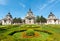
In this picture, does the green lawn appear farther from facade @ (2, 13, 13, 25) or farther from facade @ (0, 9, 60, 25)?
facade @ (2, 13, 13, 25)

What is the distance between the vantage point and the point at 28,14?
230 feet

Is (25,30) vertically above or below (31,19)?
below

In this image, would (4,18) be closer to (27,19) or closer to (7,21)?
(7,21)

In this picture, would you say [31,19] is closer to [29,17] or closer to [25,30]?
[29,17]

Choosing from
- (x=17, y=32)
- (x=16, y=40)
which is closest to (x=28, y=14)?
(x=17, y=32)

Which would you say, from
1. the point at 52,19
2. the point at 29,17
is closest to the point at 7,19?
the point at 29,17

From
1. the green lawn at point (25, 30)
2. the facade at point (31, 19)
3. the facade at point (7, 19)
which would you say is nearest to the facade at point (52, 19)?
the facade at point (31, 19)

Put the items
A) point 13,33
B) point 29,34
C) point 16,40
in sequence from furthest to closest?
point 13,33 → point 29,34 → point 16,40

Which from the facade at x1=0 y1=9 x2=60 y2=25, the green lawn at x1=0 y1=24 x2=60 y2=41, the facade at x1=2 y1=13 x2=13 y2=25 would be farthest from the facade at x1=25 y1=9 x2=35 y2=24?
the green lawn at x1=0 y1=24 x2=60 y2=41

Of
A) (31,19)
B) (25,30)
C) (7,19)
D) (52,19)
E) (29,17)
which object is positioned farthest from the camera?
(7,19)

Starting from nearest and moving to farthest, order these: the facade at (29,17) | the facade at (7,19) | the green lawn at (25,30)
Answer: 1. the green lawn at (25,30)
2. the facade at (29,17)
3. the facade at (7,19)

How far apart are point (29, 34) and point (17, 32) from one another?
338 cm

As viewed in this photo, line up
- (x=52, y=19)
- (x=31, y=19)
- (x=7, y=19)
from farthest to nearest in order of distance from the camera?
1. (x=7, y=19)
2. (x=31, y=19)
3. (x=52, y=19)

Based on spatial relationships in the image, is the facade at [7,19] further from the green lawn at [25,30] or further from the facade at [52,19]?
the green lawn at [25,30]
